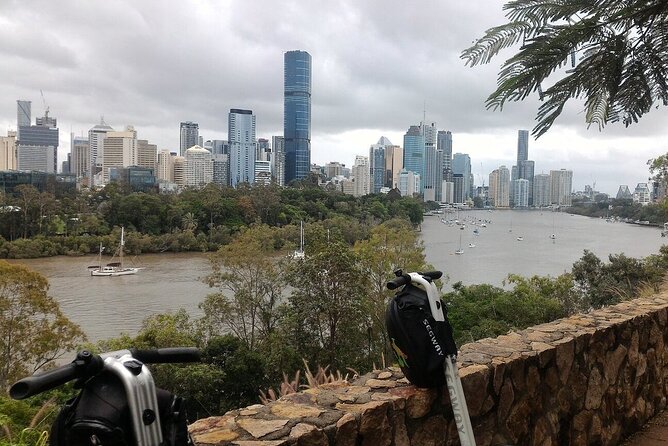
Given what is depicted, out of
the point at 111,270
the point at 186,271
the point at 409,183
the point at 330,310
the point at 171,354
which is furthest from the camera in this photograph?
the point at 409,183

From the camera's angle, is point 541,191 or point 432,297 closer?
point 432,297

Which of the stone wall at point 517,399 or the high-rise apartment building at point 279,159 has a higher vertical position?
the high-rise apartment building at point 279,159

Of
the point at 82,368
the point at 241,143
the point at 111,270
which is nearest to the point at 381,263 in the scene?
the point at 111,270

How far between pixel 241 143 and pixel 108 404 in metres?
80.8

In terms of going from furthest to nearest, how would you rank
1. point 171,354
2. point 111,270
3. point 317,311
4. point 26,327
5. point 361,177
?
point 361,177
point 111,270
point 317,311
point 26,327
point 171,354

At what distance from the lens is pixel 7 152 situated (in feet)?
184

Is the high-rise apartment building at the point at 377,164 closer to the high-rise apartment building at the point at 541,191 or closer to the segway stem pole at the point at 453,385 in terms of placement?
the high-rise apartment building at the point at 541,191

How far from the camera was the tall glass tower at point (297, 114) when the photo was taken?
68.5 m

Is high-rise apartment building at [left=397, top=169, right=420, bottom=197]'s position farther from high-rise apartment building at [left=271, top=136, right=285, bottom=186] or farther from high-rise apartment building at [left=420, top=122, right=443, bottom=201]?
high-rise apartment building at [left=271, top=136, right=285, bottom=186]

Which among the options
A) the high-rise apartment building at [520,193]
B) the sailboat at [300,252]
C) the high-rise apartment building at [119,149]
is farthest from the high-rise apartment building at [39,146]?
the high-rise apartment building at [520,193]

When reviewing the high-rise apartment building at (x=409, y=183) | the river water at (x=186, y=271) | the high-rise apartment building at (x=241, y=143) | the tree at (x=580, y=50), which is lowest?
the river water at (x=186, y=271)

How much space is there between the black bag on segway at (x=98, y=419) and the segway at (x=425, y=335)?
74cm

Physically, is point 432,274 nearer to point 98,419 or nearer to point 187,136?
point 98,419

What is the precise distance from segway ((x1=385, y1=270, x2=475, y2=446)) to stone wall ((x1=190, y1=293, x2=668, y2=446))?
0.51 ft
